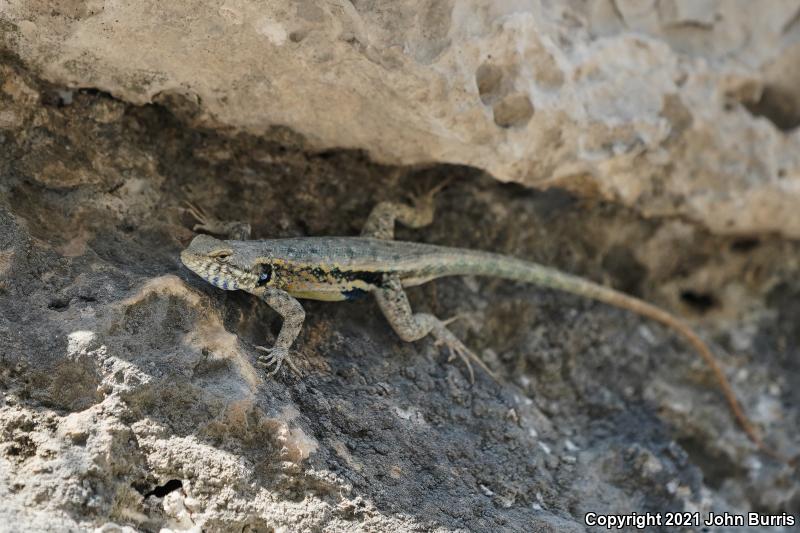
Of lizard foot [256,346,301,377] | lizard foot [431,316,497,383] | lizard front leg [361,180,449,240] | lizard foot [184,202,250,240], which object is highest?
lizard foot [184,202,250,240]

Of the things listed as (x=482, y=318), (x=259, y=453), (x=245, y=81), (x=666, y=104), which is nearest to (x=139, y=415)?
(x=259, y=453)

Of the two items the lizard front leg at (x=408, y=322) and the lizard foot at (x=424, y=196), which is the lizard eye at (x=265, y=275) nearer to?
the lizard front leg at (x=408, y=322)

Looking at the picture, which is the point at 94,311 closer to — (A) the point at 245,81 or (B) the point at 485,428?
(A) the point at 245,81

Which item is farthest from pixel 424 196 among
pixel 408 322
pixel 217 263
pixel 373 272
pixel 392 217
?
pixel 217 263

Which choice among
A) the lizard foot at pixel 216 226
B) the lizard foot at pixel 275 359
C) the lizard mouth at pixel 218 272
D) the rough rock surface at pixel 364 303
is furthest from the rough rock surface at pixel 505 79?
the lizard foot at pixel 275 359

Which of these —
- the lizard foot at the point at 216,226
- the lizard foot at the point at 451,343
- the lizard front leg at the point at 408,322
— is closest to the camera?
the lizard foot at the point at 216,226

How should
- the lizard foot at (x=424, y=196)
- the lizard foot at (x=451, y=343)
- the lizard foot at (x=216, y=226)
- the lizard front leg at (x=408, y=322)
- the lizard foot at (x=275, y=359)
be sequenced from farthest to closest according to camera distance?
the lizard foot at (x=424, y=196) → the lizard foot at (x=451, y=343) → the lizard front leg at (x=408, y=322) → the lizard foot at (x=216, y=226) → the lizard foot at (x=275, y=359)

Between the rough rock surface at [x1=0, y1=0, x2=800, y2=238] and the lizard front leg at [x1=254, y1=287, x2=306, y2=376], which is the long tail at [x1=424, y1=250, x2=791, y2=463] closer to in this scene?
the rough rock surface at [x1=0, y1=0, x2=800, y2=238]

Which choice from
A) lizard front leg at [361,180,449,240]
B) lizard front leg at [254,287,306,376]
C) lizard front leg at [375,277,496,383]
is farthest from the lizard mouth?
lizard front leg at [361,180,449,240]
